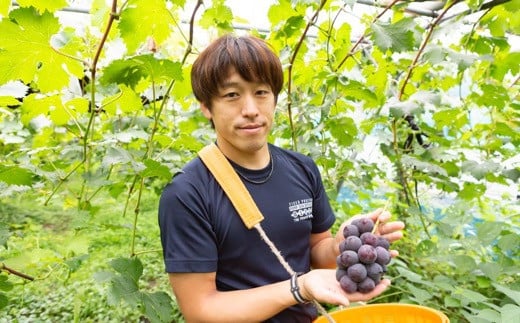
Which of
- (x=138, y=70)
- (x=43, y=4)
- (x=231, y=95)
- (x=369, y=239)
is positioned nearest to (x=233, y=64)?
(x=231, y=95)

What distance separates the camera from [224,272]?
4.26 feet

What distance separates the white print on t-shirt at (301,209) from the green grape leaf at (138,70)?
0.51m

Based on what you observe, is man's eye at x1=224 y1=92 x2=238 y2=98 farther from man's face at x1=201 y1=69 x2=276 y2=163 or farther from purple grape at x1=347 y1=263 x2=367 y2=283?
purple grape at x1=347 y1=263 x2=367 y2=283

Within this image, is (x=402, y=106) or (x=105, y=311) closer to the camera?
(x=402, y=106)

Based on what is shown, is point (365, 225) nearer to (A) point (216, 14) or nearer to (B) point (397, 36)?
(B) point (397, 36)

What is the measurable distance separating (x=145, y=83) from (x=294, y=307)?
0.83 meters

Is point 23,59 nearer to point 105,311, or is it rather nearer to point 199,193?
point 199,193

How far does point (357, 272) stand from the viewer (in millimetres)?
968

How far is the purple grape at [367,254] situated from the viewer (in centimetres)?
98

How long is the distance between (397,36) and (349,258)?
2.80ft

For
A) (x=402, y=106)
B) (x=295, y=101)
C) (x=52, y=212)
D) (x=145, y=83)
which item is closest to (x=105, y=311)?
(x=295, y=101)

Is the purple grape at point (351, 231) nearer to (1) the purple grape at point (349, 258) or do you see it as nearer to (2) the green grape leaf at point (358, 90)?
(1) the purple grape at point (349, 258)

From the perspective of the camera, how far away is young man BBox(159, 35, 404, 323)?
46.1 inches

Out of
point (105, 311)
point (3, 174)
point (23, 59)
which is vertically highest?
point (23, 59)
